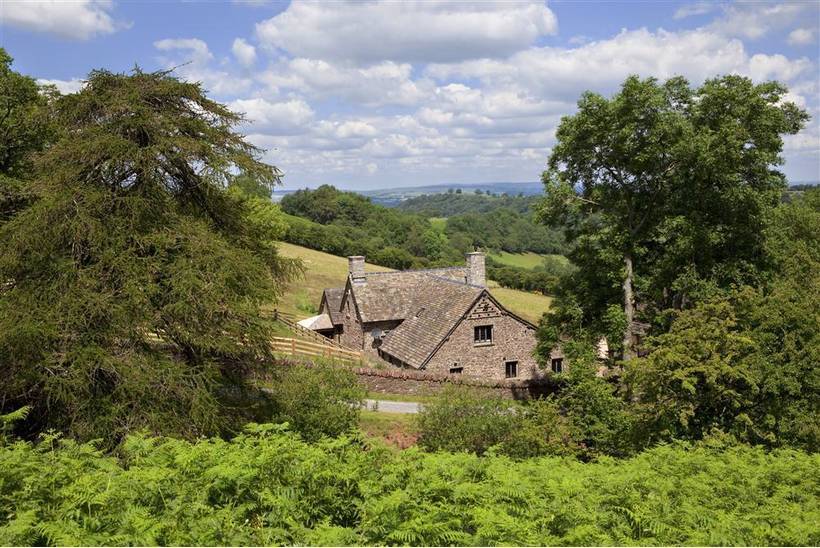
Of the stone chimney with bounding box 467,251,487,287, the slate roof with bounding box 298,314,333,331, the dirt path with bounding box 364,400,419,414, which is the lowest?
the dirt path with bounding box 364,400,419,414

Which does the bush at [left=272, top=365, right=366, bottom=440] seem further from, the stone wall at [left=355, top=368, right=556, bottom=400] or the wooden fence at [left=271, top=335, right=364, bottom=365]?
the wooden fence at [left=271, top=335, right=364, bottom=365]

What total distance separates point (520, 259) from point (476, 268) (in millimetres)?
116710

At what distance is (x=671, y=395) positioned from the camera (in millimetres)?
21781

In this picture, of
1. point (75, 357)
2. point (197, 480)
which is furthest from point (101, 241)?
point (197, 480)

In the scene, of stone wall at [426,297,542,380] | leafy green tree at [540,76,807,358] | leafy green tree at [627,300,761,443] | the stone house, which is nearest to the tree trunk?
leafy green tree at [540,76,807,358]

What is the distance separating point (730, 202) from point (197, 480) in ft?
83.8

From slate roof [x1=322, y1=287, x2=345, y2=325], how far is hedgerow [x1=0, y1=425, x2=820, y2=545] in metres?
36.0

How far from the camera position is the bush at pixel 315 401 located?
2064 centimetres

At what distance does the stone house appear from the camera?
1464 inches

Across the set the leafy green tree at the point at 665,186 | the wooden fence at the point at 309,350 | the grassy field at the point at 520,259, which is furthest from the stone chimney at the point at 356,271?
the grassy field at the point at 520,259

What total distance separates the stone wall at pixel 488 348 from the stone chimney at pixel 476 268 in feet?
23.5

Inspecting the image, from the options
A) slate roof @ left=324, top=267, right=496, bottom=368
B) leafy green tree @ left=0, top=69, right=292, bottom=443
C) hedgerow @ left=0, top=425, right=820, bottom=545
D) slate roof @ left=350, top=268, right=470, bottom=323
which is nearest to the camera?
hedgerow @ left=0, top=425, right=820, bottom=545

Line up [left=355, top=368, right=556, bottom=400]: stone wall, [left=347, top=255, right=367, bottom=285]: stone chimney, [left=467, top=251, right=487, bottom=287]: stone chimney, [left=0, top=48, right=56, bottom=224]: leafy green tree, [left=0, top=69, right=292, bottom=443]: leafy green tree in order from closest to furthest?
[left=0, top=69, right=292, bottom=443]: leafy green tree → [left=0, top=48, right=56, bottom=224]: leafy green tree → [left=355, top=368, right=556, bottom=400]: stone wall → [left=347, top=255, right=367, bottom=285]: stone chimney → [left=467, top=251, right=487, bottom=287]: stone chimney

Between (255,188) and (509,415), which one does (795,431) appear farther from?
(255,188)
